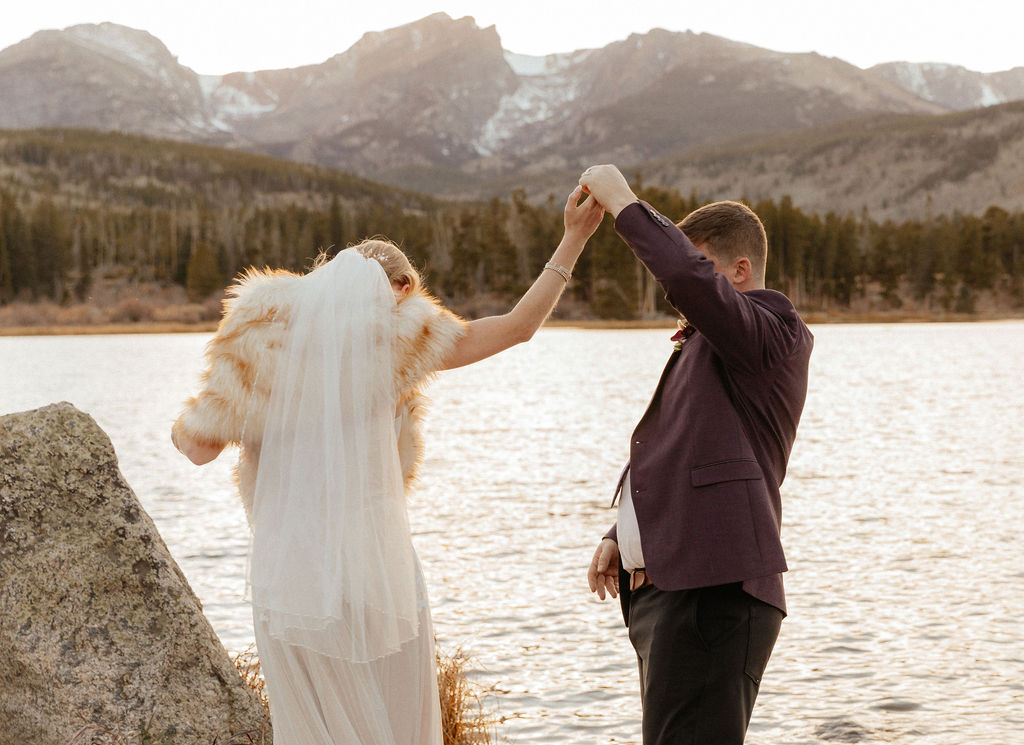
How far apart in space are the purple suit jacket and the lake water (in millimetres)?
4030

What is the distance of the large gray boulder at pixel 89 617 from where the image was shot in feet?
14.0

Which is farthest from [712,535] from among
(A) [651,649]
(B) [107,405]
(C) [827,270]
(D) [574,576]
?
(C) [827,270]

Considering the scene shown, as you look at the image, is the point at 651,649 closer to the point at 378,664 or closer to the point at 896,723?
the point at 378,664

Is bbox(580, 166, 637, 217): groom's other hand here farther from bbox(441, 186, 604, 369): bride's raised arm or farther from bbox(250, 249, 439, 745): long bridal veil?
bbox(250, 249, 439, 745): long bridal veil

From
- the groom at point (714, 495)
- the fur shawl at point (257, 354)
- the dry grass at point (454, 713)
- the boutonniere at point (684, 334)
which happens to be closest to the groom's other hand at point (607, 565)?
the groom at point (714, 495)

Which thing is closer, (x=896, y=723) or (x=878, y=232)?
(x=896, y=723)

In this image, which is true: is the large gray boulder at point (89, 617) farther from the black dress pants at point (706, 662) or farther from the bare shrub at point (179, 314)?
the bare shrub at point (179, 314)

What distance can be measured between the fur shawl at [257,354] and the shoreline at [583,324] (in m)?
83.2

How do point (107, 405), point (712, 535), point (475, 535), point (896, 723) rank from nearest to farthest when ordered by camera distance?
point (712, 535) → point (896, 723) → point (475, 535) → point (107, 405)

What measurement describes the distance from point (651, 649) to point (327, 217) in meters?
132

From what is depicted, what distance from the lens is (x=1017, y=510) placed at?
14641 millimetres

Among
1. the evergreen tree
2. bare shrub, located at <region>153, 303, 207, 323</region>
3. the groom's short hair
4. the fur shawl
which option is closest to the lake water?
the fur shawl

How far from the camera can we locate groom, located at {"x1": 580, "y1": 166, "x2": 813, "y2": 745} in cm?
300

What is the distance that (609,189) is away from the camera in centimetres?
305
